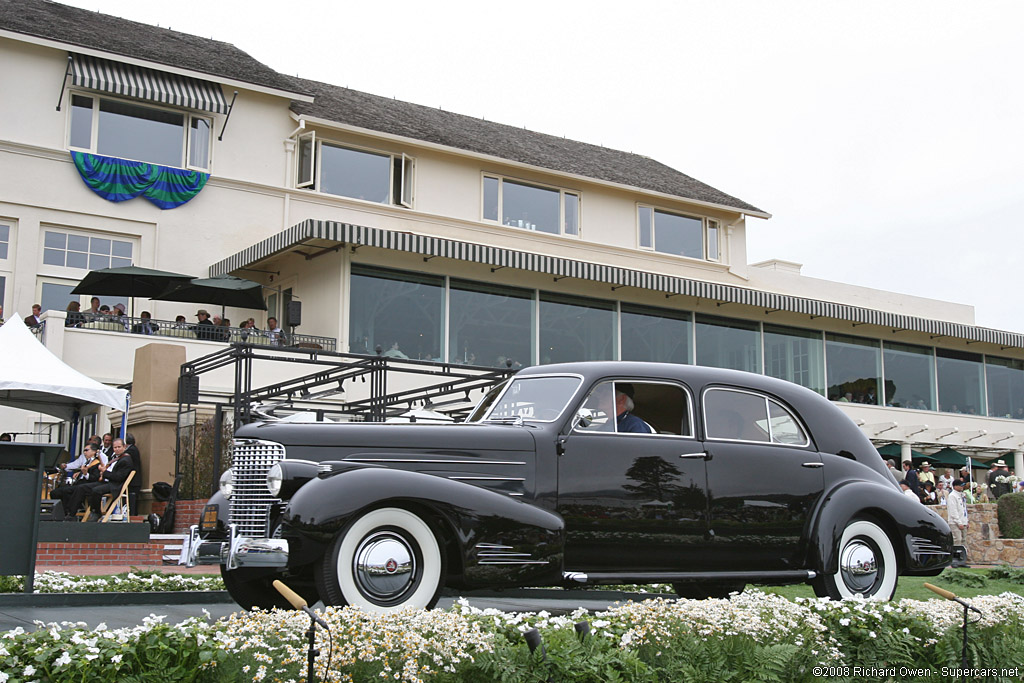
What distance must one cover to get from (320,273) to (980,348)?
79.3 feet

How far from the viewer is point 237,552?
251 inches

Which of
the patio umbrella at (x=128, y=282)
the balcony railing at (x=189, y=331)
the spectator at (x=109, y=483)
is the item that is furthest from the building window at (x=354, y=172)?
the spectator at (x=109, y=483)

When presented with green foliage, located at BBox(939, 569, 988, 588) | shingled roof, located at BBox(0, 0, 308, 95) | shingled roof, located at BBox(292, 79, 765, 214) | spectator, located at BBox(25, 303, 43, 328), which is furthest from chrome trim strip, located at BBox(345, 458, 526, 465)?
shingled roof, located at BBox(292, 79, 765, 214)

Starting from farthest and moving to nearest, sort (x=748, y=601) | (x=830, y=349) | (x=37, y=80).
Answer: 1. (x=830, y=349)
2. (x=37, y=80)
3. (x=748, y=601)

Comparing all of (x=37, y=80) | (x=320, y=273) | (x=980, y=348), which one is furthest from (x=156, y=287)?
(x=980, y=348)

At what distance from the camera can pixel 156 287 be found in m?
22.3

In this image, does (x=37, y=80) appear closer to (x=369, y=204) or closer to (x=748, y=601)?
(x=369, y=204)

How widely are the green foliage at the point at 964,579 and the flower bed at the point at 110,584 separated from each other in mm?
8298

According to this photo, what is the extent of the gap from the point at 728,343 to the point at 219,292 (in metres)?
14.8

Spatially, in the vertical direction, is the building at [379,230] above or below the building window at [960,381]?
above

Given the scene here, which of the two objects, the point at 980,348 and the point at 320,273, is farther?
the point at 980,348

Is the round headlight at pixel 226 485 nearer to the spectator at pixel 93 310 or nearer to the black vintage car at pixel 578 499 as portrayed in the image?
the black vintage car at pixel 578 499

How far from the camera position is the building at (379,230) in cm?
2398

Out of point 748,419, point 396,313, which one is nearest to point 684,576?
point 748,419
